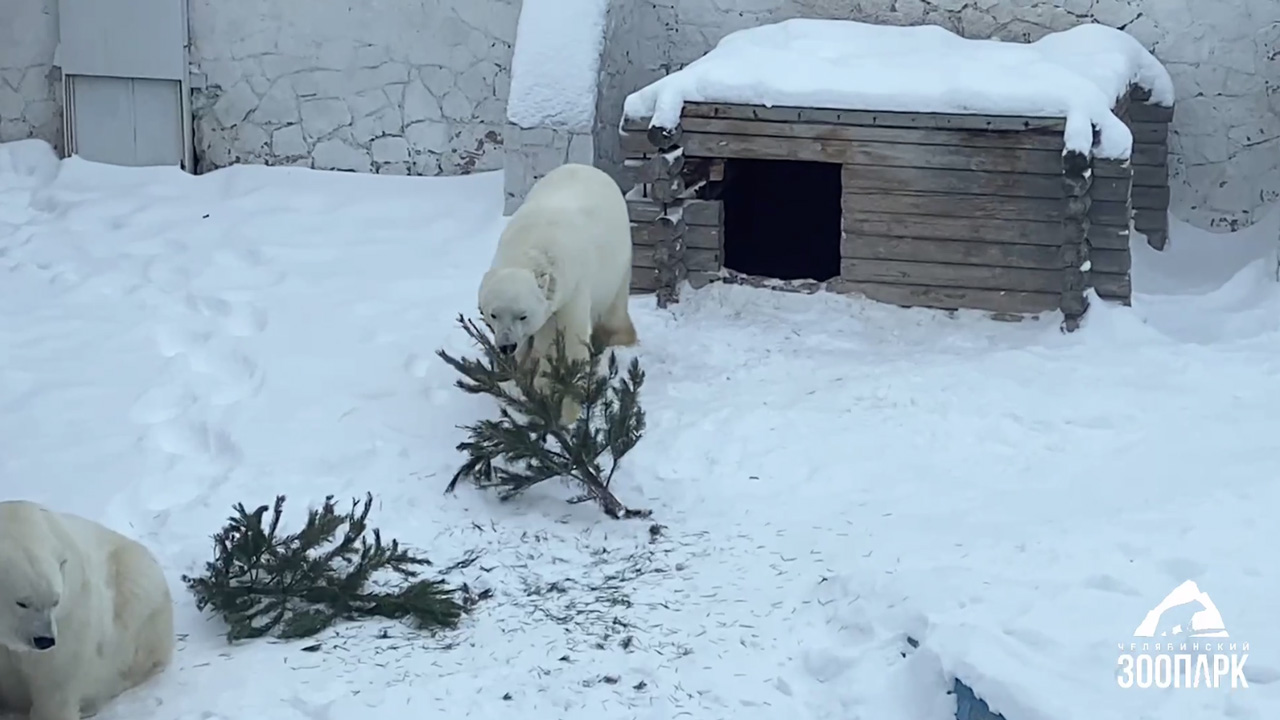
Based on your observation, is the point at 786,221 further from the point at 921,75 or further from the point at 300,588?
the point at 300,588

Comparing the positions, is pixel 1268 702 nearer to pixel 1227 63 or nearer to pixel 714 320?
pixel 714 320

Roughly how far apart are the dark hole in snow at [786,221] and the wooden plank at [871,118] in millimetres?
1756

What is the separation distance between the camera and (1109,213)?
6355 mm

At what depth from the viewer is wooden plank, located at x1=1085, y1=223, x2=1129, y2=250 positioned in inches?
251

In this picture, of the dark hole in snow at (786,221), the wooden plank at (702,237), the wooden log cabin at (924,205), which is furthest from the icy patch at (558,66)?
the dark hole in snow at (786,221)

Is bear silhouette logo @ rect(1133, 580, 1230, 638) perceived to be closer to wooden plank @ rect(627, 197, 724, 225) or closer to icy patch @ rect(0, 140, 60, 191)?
wooden plank @ rect(627, 197, 724, 225)

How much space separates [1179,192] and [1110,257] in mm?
1468

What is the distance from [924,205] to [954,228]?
0.16 m

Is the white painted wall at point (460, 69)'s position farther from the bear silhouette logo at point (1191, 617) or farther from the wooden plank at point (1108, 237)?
the bear silhouette logo at point (1191, 617)

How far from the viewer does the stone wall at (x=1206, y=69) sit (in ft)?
24.4

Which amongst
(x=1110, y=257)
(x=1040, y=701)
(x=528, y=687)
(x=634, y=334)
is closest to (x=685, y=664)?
(x=528, y=687)

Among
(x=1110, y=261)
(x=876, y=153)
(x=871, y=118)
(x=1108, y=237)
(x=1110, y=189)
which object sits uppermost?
(x=871, y=118)

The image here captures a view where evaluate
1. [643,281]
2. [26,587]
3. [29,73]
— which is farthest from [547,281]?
[29,73]

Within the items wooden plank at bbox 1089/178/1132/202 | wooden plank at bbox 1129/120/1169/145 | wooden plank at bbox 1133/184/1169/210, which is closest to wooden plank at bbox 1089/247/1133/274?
wooden plank at bbox 1089/178/1132/202
